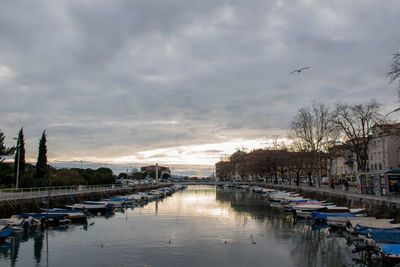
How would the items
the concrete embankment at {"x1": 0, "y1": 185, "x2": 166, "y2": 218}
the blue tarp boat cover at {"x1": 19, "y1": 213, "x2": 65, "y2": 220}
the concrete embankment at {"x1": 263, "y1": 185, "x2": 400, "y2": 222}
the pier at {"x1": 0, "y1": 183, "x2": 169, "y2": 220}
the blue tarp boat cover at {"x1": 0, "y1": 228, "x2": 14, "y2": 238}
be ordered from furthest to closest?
the pier at {"x1": 0, "y1": 183, "x2": 169, "y2": 220}
the concrete embankment at {"x1": 0, "y1": 185, "x2": 166, "y2": 218}
the blue tarp boat cover at {"x1": 19, "y1": 213, "x2": 65, "y2": 220}
the concrete embankment at {"x1": 263, "y1": 185, "x2": 400, "y2": 222}
the blue tarp boat cover at {"x1": 0, "y1": 228, "x2": 14, "y2": 238}

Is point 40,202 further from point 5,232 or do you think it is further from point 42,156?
point 42,156

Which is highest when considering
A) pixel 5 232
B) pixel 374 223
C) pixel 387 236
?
pixel 374 223

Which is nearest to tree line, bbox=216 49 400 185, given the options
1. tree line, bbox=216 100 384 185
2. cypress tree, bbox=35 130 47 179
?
tree line, bbox=216 100 384 185

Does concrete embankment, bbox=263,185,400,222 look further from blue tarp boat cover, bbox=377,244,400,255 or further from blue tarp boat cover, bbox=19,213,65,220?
blue tarp boat cover, bbox=19,213,65,220

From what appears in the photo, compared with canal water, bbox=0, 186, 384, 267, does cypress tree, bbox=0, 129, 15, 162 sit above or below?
above

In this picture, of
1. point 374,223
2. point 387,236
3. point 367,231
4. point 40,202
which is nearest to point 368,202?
point 374,223

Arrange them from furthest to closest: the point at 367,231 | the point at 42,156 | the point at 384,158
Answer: the point at 42,156 → the point at 384,158 → the point at 367,231

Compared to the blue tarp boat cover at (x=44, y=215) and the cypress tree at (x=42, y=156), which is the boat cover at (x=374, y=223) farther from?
the cypress tree at (x=42, y=156)

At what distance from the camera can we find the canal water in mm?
20547

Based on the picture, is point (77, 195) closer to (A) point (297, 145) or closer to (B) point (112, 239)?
(B) point (112, 239)

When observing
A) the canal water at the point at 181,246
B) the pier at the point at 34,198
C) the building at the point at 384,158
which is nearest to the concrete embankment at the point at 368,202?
the building at the point at 384,158

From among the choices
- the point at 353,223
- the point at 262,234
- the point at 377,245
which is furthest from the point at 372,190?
the point at 377,245

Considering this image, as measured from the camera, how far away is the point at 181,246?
24.5 metres

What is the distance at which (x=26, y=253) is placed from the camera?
885 inches
